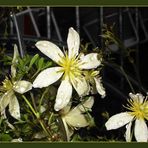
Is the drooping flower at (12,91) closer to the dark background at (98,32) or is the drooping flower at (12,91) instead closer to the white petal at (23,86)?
the white petal at (23,86)

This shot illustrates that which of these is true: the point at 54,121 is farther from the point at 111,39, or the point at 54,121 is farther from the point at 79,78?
the point at 111,39

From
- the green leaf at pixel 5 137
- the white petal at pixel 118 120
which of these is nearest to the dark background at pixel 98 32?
the white petal at pixel 118 120

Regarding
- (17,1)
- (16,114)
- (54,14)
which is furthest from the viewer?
(54,14)

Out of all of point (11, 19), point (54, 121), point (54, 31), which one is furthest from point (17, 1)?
point (54, 121)

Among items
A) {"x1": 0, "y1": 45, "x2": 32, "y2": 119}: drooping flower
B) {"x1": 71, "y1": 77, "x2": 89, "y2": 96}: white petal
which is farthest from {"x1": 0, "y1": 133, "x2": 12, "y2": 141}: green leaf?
{"x1": 71, "y1": 77, "x2": 89, "y2": 96}: white petal

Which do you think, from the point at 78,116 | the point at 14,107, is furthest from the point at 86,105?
the point at 14,107
